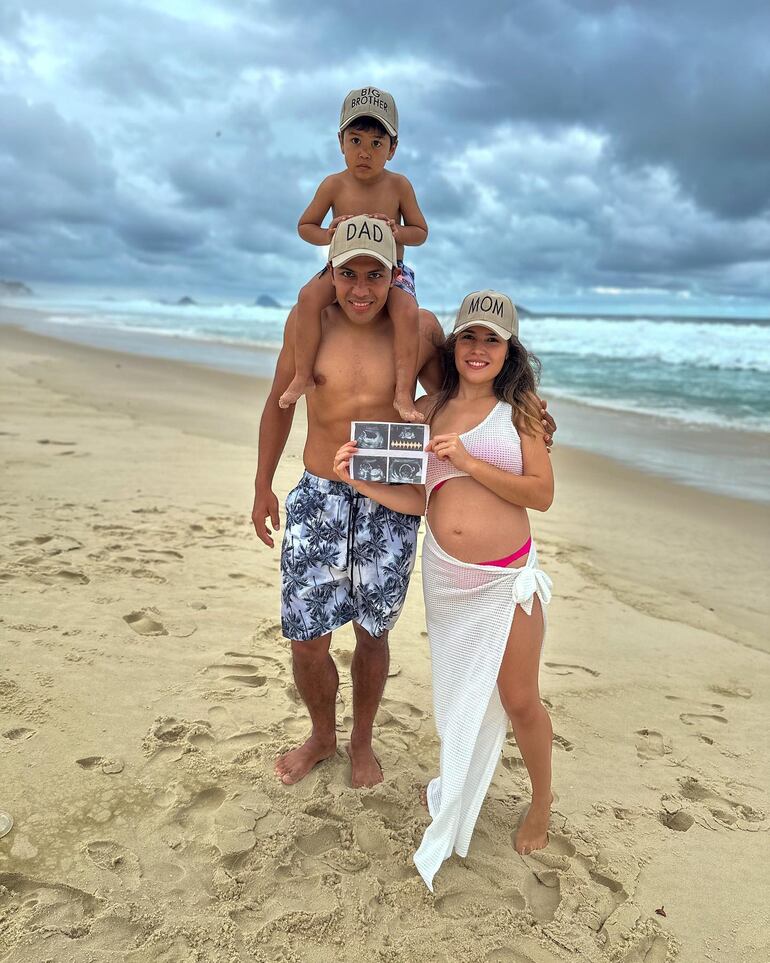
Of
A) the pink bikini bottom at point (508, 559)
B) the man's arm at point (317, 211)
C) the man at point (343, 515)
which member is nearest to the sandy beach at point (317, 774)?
the man at point (343, 515)

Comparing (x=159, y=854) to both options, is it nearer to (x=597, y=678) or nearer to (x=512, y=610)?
(x=512, y=610)

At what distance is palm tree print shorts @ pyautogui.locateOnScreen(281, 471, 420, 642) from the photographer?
9.31ft

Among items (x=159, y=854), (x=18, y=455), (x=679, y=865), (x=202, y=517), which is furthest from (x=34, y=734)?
(x=18, y=455)

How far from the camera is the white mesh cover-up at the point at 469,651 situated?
251cm

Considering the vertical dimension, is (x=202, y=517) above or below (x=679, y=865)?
above

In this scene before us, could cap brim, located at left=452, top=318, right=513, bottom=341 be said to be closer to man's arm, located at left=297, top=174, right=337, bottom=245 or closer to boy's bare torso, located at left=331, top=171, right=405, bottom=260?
boy's bare torso, located at left=331, top=171, right=405, bottom=260

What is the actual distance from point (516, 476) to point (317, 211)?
5.23ft

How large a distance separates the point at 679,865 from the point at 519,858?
1.93 feet

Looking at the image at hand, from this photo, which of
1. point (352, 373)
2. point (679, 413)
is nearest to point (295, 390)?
point (352, 373)

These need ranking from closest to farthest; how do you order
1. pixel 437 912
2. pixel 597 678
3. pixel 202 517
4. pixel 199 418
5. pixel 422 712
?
pixel 437 912, pixel 422 712, pixel 597 678, pixel 202 517, pixel 199 418

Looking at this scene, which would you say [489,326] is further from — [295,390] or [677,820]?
[677,820]

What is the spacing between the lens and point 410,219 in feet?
10.9

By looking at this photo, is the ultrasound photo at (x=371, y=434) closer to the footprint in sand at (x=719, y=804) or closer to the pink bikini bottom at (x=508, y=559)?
the pink bikini bottom at (x=508, y=559)

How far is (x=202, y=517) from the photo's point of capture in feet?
20.2
